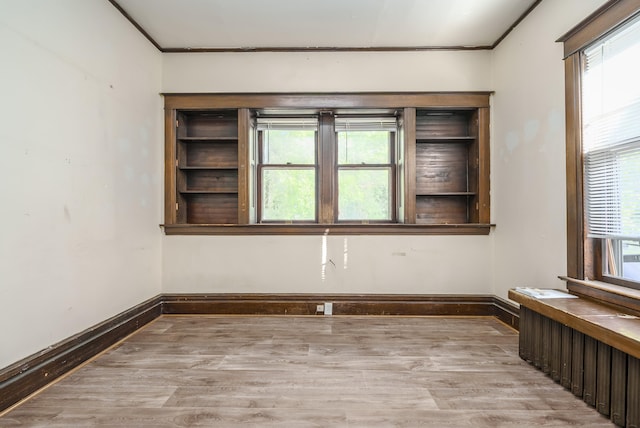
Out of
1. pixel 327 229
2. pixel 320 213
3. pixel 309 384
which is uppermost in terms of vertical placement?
pixel 320 213

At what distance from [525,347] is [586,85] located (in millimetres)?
2065

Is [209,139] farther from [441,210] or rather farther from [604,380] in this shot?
[604,380]

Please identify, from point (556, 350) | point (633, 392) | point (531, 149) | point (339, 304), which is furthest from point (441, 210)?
point (633, 392)

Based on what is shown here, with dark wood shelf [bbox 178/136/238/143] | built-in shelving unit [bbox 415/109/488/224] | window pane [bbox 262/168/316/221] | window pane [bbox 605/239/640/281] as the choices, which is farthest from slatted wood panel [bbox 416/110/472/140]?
dark wood shelf [bbox 178/136/238/143]

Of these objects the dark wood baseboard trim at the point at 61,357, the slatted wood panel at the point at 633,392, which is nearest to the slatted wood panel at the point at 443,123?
the slatted wood panel at the point at 633,392

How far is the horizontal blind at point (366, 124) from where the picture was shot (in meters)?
4.15

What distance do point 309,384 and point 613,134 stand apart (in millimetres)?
2692

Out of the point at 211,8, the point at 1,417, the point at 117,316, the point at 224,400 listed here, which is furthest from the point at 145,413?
the point at 211,8

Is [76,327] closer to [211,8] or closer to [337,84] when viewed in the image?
[211,8]

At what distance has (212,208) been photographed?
4250 mm

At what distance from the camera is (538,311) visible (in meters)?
2.46

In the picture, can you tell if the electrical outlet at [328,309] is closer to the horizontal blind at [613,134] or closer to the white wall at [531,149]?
the white wall at [531,149]

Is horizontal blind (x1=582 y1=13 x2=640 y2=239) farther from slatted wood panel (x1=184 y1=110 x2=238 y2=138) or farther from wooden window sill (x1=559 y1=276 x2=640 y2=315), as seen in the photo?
slatted wood panel (x1=184 y1=110 x2=238 y2=138)

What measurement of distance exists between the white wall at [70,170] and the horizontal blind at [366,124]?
218cm
